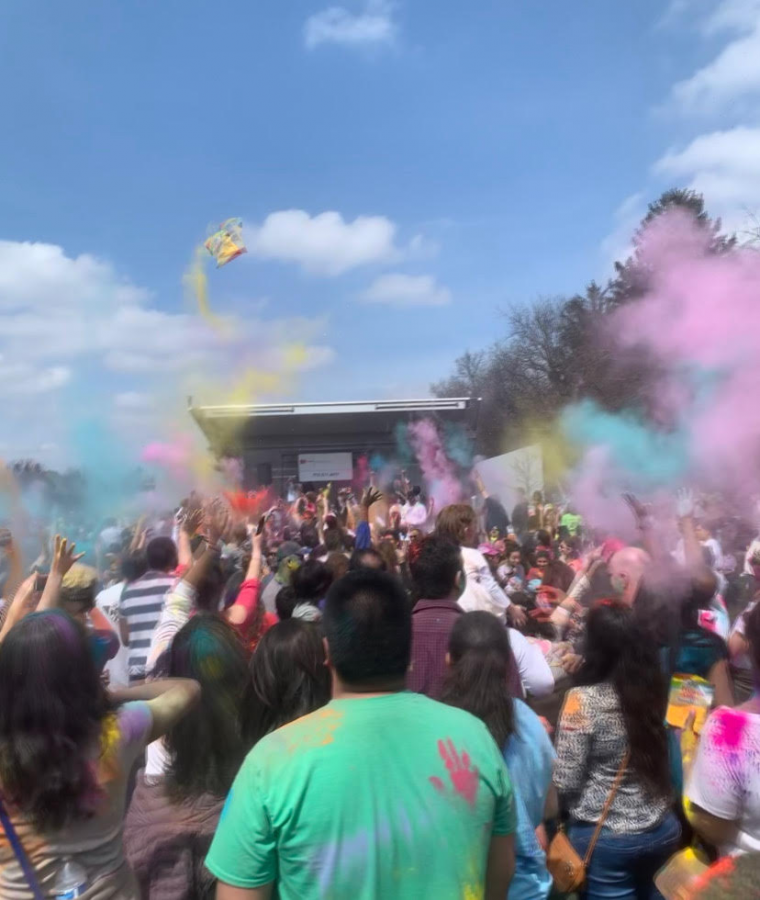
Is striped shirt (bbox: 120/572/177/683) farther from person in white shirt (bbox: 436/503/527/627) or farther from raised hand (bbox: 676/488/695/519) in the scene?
raised hand (bbox: 676/488/695/519)

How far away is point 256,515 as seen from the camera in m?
11.2

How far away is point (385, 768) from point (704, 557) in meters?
2.90

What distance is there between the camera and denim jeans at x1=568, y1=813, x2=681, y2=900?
272 cm

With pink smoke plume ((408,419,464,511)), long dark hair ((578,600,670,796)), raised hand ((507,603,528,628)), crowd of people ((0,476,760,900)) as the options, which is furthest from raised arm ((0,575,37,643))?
pink smoke plume ((408,419,464,511))

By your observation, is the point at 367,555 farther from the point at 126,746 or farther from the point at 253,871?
the point at 253,871

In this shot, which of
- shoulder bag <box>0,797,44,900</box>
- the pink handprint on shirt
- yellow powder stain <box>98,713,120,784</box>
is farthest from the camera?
yellow powder stain <box>98,713,120,784</box>

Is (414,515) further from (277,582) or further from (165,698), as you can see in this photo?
(165,698)

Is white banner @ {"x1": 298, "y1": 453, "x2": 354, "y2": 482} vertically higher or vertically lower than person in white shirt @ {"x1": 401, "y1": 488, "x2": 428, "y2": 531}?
higher

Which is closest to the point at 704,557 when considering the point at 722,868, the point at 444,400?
the point at 722,868

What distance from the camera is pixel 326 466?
22875mm

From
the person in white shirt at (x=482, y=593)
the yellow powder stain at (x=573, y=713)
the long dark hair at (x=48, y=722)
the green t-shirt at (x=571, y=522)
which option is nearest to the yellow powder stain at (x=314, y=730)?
the long dark hair at (x=48, y=722)

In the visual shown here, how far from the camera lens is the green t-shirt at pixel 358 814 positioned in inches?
60.9

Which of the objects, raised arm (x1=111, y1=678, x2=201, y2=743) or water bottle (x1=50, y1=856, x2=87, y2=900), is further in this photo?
raised arm (x1=111, y1=678, x2=201, y2=743)

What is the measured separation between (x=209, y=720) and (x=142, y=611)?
6.12ft
